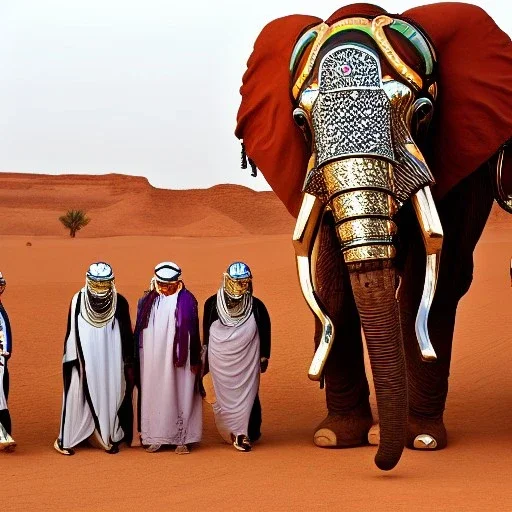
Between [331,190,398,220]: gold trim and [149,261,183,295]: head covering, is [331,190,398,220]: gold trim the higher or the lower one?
the higher one

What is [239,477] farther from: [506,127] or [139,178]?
[139,178]

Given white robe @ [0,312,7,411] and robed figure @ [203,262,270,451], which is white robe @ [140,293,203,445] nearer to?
robed figure @ [203,262,270,451]

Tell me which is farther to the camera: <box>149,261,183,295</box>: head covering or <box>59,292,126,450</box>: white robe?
<box>149,261,183,295</box>: head covering

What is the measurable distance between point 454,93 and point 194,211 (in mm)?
93378

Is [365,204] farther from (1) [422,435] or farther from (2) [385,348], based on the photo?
(1) [422,435]

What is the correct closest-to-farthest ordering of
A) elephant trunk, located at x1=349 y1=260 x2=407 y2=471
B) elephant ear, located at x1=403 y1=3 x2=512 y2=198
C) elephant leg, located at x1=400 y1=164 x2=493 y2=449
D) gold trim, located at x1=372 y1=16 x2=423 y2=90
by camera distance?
elephant trunk, located at x1=349 y1=260 x2=407 y2=471 < gold trim, located at x1=372 y1=16 x2=423 y2=90 < elephant ear, located at x1=403 y1=3 x2=512 y2=198 < elephant leg, located at x1=400 y1=164 x2=493 y2=449

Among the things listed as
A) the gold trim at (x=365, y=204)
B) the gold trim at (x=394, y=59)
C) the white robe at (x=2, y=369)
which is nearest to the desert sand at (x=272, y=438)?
the white robe at (x=2, y=369)

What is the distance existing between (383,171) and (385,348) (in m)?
1.33

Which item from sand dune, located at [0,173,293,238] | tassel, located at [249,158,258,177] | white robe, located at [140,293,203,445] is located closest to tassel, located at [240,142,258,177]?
tassel, located at [249,158,258,177]

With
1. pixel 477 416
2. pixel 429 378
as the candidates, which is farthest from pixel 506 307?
pixel 429 378

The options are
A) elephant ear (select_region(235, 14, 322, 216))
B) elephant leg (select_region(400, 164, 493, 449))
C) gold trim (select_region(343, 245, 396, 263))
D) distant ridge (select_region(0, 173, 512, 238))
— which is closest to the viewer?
gold trim (select_region(343, 245, 396, 263))

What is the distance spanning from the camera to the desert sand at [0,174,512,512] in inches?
397

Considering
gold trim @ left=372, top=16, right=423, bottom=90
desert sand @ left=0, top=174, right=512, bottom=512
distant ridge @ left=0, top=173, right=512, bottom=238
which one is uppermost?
distant ridge @ left=0, top=173, right=512, bottom=238

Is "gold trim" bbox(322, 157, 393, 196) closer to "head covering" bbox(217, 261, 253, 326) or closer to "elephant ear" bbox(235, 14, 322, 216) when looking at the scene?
"elephant ear" bbox(235, 14, 322, 216)
